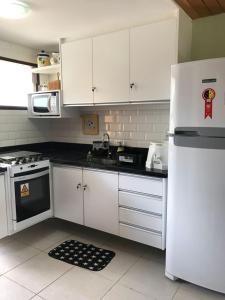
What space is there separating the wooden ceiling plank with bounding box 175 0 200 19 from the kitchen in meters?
0.05

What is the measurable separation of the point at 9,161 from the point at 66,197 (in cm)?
72

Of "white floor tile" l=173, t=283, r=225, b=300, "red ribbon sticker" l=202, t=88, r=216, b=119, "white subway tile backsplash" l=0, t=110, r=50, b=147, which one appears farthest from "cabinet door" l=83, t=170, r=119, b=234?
"white subway tile backsplash" l=0, t=110, r=50, b=147

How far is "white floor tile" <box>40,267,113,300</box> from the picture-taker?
1.89m

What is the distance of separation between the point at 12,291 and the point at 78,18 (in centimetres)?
239

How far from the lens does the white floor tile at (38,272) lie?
2029 mm

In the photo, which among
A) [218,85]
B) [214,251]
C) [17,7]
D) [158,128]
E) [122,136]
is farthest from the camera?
[122,136]

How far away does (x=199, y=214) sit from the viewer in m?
1.81

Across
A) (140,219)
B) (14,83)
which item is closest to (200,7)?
(140,219)

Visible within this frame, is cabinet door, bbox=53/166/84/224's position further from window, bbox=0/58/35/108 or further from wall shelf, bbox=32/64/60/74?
wall shelf, bbox=32/64/60/74

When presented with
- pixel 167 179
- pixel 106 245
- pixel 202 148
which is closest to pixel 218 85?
pixel 202 148

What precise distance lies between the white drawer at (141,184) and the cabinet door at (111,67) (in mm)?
783

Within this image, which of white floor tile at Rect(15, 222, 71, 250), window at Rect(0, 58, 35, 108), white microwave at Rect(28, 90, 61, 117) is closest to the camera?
white floor tile at Rect(15, 222, 71, 250)

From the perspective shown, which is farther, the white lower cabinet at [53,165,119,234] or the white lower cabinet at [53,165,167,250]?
the white lower cabinet at [53,165,119,234]

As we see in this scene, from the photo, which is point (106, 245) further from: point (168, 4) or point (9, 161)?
point (168, 4)
